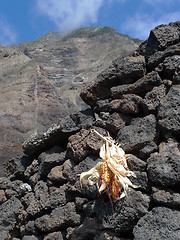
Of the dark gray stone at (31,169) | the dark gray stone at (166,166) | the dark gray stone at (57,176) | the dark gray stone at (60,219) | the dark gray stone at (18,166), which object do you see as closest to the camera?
the dark gray stone at (166,166)

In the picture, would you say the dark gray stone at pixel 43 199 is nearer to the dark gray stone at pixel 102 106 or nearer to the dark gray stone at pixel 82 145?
the dark gray stone at pixel 82 145

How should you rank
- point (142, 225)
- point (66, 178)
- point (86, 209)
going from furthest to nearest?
1. point (66, 178)
2. point (86, 209)
3. point (142, 225)

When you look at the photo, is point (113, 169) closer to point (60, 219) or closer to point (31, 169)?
point (60, 219)

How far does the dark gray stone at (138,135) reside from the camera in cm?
411

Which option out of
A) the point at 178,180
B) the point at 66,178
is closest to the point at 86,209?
the point at 66,178

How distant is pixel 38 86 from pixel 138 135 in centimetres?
6361

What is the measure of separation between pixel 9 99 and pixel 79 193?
58.7 metres

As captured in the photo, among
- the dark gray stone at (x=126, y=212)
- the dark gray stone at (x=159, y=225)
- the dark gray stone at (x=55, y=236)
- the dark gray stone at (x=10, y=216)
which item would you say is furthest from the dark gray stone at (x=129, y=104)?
the dark gray stone at (x=10, y=216)

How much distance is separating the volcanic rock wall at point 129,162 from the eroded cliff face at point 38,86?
4.67 metres

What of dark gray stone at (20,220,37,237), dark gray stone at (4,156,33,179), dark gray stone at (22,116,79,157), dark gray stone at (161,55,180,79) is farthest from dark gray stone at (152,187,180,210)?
dark gray stone at (4,156,33,179)

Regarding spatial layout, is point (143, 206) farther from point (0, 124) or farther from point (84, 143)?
point (0, 124)

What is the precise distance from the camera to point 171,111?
3922mm

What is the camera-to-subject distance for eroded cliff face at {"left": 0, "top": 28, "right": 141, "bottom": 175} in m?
54.4

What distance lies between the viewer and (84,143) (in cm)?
469
